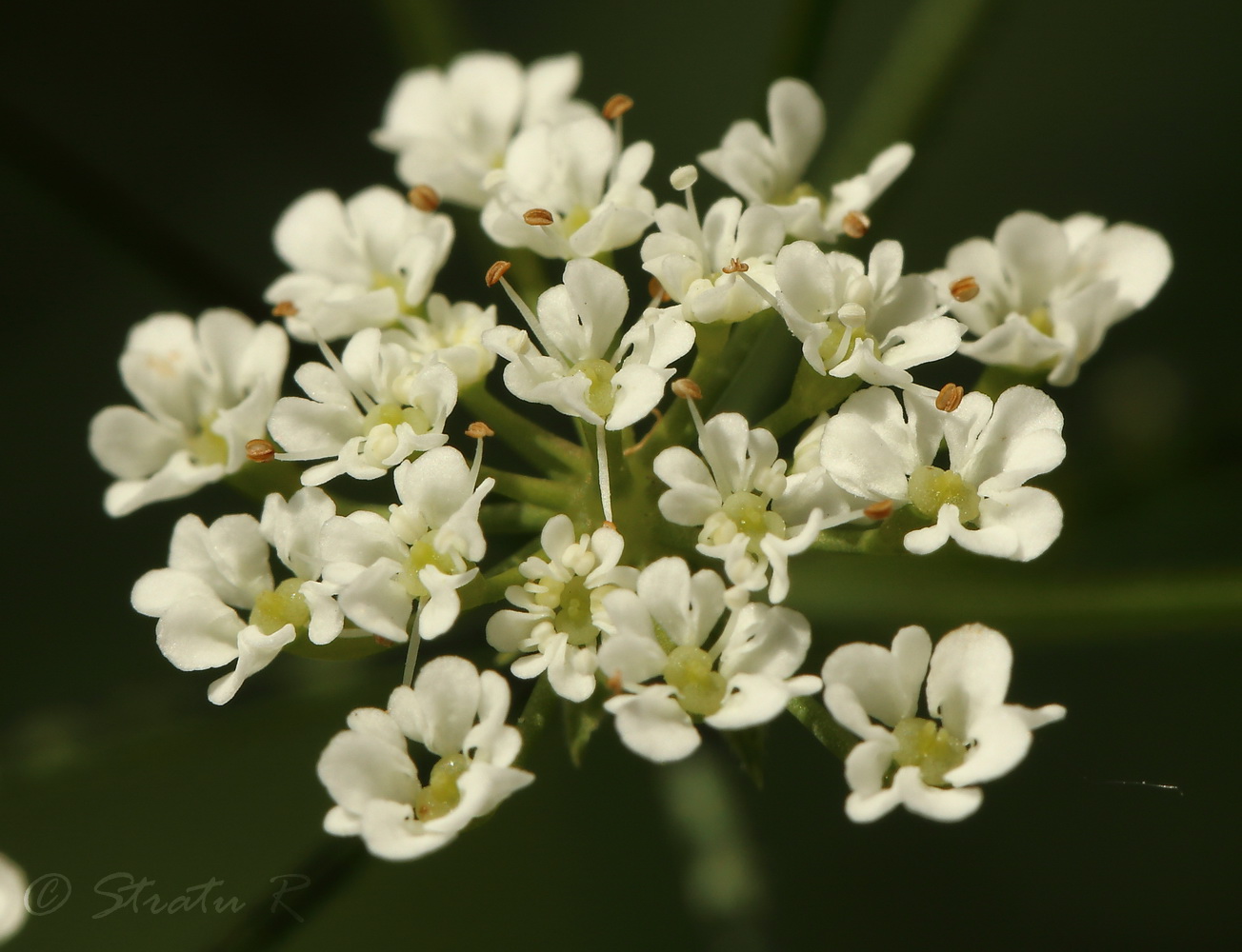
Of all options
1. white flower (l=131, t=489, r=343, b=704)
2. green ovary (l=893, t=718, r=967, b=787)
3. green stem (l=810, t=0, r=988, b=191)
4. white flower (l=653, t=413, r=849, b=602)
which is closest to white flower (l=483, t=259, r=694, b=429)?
white flower (l=653, t=413, r=849, b=602)

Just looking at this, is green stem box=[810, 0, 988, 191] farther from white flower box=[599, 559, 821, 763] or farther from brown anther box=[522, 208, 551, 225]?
white flower box=[599, 559, 821, 763]

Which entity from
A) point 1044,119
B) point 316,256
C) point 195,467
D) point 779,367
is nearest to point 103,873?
point 195,467

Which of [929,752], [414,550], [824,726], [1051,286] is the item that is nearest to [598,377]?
[414,550]

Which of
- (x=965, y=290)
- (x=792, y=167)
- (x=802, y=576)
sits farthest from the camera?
(x=802, y=576)

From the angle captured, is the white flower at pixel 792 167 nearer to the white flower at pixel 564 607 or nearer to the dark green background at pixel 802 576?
the dark green background at pixel 802 576

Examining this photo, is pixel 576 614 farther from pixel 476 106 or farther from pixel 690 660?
pixel 476 106

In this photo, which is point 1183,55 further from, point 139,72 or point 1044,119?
point 139,72
